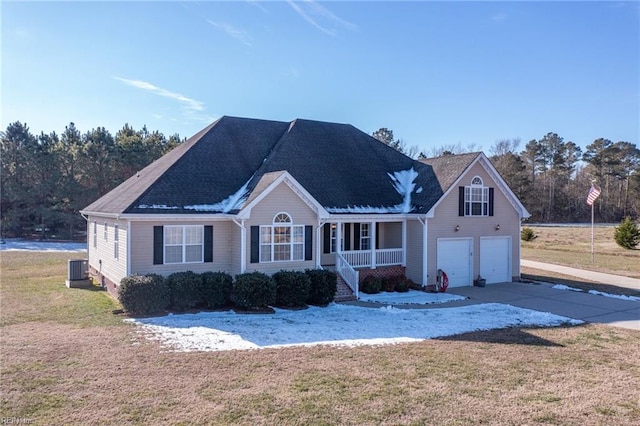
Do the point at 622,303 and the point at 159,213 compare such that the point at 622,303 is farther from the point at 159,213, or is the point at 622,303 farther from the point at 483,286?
the point at 159,213

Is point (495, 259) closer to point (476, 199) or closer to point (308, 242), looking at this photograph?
point (476, 199)

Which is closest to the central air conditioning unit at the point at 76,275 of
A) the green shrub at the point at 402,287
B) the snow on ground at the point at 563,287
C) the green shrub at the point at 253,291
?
the green shrub at the point at 253,291

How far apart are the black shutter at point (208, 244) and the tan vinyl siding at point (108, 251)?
253cm

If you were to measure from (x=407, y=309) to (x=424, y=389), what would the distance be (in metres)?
7.56

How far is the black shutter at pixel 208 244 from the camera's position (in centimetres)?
1565

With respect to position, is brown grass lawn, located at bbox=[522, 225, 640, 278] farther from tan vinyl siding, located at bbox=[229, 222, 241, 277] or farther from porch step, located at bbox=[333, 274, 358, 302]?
tan vinyl siding, located at bbox=[229, 222, 241, 277]

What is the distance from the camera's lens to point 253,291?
1420 centimetres

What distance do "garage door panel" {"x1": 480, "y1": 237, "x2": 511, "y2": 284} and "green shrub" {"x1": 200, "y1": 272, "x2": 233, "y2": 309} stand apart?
1216cm

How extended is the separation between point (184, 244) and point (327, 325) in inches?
232

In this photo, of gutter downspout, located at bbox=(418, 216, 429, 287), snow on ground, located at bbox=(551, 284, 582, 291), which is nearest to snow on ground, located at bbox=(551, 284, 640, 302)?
snow on ground, located at bbox=(551, 284, 582, 291)

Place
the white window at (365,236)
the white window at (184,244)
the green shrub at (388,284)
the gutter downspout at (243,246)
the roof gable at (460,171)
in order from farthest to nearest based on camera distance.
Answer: the white window at (365,236) → the roof gable at (460,171) → the green shrub at (388,284) → the gutter downspout at (243,246) → the white window at (184,244)

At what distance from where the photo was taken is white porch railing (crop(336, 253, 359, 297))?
17078 mm

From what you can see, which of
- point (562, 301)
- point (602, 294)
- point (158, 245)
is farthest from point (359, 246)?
point (602, 294)

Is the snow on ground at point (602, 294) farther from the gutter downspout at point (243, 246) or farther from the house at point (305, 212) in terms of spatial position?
the gutter downspout at point (243, 246)
